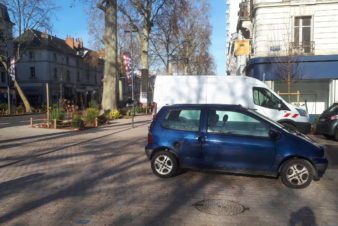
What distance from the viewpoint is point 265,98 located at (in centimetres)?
1149

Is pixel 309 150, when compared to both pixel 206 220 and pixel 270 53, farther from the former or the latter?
pixel 270 53

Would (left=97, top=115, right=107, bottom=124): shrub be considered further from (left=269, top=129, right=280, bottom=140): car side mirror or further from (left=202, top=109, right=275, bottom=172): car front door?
(left=269, top=129, right=280, bottom=140): car side mirror

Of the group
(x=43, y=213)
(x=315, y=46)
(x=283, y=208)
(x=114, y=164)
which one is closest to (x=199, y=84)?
(x=114, y=164)

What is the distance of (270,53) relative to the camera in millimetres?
19609

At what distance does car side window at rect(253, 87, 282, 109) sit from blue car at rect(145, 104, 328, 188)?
17.8 feet

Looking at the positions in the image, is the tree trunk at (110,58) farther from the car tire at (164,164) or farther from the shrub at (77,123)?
the car tire at (164,164)

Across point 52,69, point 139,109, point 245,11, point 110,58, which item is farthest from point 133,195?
point 52,69

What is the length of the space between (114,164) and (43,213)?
325 cm

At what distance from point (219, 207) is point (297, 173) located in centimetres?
190

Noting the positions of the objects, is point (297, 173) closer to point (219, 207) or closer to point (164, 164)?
point (219, 207)

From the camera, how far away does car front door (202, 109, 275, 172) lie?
5777 mm

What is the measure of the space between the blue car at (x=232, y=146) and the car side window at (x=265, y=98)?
5414mm

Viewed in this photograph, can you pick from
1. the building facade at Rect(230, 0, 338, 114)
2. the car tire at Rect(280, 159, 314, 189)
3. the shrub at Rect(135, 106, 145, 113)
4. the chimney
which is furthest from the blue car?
the chimney

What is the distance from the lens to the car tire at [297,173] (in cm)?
579
